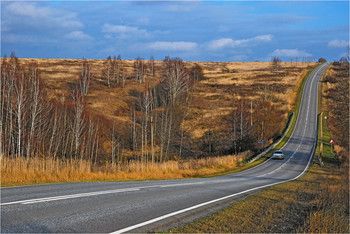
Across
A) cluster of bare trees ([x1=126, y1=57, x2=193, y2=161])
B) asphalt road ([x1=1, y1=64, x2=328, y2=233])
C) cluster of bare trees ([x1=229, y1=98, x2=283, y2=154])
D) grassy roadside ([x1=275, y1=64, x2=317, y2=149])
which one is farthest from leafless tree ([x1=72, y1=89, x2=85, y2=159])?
grassy roadside ([x1=275, y1=64, x2=317, y2=149])

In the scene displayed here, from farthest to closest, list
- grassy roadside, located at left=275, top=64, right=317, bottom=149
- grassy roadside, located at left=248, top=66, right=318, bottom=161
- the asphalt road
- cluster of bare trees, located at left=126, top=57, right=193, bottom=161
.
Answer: grassy roadside, located at left=275, top=64, right=317, bottom=149 → grassy roadside, located at left=248, top=66, right=318, bottom=161 → cluster of bare trees, located at left=126, top=57, right=193, bottom=161 → the asphalt road

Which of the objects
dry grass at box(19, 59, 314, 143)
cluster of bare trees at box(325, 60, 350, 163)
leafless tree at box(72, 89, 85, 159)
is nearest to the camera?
leafless tree at box(72, 89, 85, 159)

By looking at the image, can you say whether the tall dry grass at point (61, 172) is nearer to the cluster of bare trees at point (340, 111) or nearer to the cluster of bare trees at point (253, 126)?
the cluster of bare trees at point (340, 111)

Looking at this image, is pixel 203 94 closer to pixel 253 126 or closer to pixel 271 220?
pixel 253 126

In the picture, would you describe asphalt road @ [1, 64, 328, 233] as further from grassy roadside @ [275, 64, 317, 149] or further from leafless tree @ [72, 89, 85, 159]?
grassy roadside @ [275, 64, 317, 149]

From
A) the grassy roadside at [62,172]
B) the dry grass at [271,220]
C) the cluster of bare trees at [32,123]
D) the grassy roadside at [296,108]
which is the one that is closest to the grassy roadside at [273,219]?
the dry grass at [271,220]

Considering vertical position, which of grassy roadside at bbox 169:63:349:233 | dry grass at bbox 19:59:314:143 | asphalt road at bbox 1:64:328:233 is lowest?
grassy roadside at bbox 169:63:349:233

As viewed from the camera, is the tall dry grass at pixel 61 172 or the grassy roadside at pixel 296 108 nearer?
the tall dry grass at pixel 61 172

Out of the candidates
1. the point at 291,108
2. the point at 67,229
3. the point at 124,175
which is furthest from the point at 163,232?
the point at 291,108

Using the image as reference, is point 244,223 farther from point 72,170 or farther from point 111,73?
point 111,73

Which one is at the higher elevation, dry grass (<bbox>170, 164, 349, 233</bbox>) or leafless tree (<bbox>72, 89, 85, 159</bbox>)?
leafless tree (<bbox>72, 89, 85, 159</bbox>)

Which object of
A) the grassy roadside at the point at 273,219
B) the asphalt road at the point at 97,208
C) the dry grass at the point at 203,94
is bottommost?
the grassy roadside at the point at 273,219

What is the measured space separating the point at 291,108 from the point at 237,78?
39.1 metres

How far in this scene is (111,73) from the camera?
391ft
